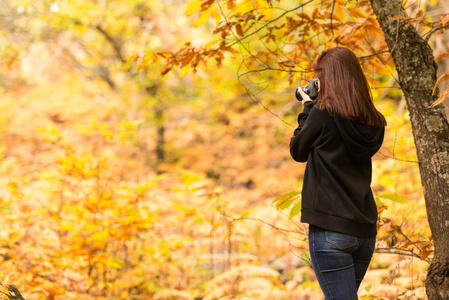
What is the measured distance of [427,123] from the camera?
1869 mm

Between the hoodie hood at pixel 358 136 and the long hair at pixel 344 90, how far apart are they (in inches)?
0.9

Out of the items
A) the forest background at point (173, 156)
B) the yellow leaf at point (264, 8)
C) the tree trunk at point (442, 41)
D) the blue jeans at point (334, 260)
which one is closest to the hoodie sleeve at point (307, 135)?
the blue jeans at point (334, 260)

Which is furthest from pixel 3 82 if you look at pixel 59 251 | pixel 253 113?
pixel 59 251

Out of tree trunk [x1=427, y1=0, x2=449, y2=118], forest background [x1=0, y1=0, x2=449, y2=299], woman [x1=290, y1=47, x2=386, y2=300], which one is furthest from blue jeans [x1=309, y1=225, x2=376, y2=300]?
tree trunk [x1=427, y1=0, x2=449, y2=118]

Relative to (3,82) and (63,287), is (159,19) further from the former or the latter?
(63,287)

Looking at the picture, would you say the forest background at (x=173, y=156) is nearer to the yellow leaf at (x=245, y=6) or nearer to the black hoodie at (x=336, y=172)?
the yellow leaf at (x=245, y=6)

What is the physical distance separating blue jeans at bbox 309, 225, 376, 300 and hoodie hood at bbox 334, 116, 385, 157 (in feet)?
1.23

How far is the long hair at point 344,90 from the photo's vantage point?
1.58 m

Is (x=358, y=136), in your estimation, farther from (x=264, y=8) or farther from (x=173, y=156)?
(x=173, y=156)

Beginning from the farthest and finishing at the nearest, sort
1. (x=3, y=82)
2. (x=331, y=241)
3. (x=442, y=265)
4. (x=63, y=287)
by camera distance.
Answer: (x=3, y=82) → (x=63, y=287) → (x=442, y=265) → (x=331, y=241)

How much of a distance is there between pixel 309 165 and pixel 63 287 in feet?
9.08

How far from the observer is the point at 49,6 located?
22.1ft

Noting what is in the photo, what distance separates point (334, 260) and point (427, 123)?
89 cm

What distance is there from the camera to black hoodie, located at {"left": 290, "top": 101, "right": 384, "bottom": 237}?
1549 mm
